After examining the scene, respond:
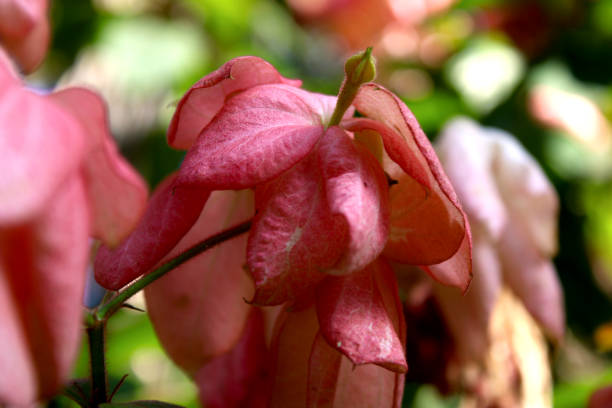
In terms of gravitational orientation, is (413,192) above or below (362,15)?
above

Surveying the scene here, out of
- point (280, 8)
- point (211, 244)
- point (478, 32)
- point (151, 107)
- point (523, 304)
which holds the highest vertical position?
point (211, 244)

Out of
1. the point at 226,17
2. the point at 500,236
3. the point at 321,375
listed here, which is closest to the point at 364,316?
the point at 321,375

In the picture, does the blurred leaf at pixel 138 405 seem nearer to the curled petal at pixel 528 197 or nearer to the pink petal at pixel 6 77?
the pink petal at pixel 6 77

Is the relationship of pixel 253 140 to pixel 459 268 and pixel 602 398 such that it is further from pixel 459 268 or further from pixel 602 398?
pixel 602 398

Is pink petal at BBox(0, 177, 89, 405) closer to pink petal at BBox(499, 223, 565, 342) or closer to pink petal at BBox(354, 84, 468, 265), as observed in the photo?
pink petal at BBox(354, 84, 468, 265)

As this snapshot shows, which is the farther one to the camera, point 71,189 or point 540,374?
point 540,374

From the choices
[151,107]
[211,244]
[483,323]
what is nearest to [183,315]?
[211,244]

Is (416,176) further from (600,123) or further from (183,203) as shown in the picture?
(600,123)
